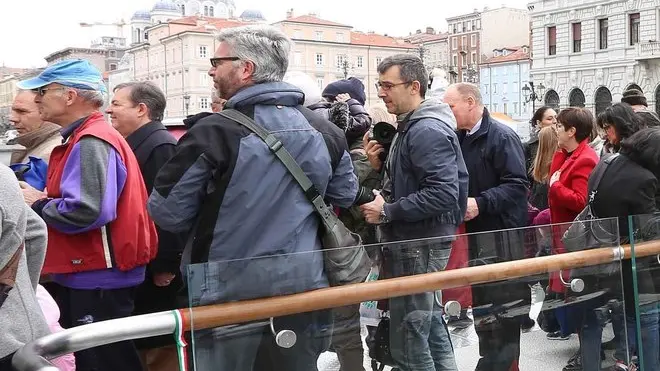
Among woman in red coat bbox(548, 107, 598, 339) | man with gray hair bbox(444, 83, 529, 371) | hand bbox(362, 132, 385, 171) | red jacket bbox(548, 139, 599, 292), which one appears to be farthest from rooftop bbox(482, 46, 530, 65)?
hand bbox(362, 132, 385, 171)

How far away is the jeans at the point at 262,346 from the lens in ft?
8.16

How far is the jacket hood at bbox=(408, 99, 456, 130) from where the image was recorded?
3.58 m

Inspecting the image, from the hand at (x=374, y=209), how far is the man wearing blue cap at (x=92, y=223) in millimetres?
966

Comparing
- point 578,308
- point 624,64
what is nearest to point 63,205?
point 578,308

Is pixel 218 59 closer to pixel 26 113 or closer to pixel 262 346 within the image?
pixel 262 346

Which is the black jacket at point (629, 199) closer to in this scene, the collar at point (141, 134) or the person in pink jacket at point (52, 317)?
the collar at point (141, 134)

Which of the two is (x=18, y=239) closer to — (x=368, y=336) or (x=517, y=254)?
(x=368, y=336)

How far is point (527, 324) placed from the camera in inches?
132

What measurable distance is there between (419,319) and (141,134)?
5.62 feet

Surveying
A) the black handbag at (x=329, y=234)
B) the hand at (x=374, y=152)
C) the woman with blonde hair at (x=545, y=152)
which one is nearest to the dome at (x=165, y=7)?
the woman with blonde hair at (x=545, y=152)

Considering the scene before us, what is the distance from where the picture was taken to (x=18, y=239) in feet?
7.20

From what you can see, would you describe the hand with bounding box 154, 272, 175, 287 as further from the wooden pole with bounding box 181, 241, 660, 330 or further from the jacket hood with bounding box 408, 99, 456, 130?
the jacket hood with bounding box 408, 99, 456, 130

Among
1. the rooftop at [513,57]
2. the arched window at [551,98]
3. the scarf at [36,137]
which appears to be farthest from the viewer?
the rooftop at [513,57]

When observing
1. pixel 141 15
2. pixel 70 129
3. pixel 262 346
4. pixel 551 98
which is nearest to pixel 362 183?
pixel 70 129
